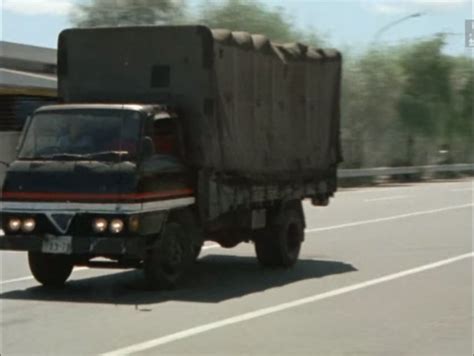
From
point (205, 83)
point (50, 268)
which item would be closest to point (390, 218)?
point (205, 83)

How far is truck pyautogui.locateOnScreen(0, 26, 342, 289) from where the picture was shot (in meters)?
12.6

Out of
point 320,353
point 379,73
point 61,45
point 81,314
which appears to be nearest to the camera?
point 320,353

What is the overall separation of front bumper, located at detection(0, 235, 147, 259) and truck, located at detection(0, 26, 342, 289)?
0.04 ft

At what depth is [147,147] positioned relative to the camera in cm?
1285

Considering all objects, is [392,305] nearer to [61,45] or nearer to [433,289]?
[433,289]

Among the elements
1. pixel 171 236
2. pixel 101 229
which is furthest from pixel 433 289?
pixel 101 229

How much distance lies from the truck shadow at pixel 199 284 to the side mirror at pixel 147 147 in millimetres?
1534

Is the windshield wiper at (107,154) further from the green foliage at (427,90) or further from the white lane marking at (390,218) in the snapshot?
the green foliage at (427,90)

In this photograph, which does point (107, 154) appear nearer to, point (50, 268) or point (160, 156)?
point (160, 156)

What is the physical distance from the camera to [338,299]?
12898mm

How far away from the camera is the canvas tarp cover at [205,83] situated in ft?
45.6

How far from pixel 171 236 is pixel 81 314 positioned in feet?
6.26

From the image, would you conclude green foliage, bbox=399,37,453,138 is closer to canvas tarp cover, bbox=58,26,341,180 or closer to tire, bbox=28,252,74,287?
canvas tarp cover, bbox=58,26,341,180

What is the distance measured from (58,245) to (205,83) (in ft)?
8.76
